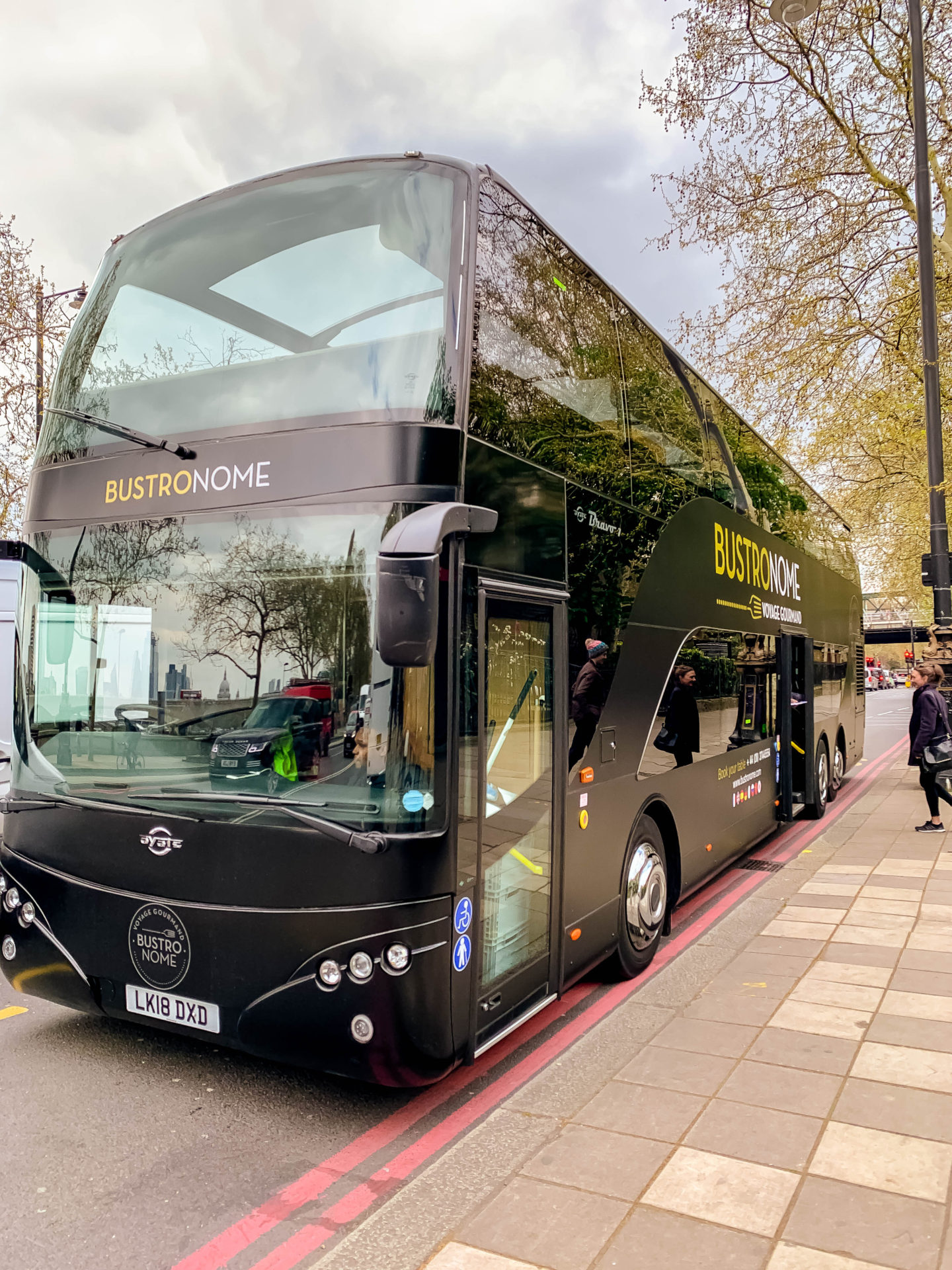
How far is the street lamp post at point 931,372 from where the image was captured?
1171 centimetres

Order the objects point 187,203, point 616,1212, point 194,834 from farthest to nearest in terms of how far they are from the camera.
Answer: point 187,203
point 194,834
point 616,1212

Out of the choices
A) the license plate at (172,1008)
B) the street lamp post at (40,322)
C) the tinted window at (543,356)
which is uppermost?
the street lamp post at (40,322)

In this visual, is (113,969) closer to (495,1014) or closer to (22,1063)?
(22,1063)

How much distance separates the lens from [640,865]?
588 cm

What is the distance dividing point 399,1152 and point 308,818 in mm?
1388

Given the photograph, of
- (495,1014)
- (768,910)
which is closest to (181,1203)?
(495,1014)

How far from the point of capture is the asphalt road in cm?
308

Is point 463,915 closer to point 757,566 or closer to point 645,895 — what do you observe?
point 645,895

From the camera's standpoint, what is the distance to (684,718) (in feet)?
21.6

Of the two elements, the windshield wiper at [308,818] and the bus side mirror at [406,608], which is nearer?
the bus side mirror at [406,608]

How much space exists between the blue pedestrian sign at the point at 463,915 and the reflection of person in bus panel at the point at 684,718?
2805 mm

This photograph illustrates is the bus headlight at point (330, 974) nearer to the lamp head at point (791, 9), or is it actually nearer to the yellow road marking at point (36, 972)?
the yellow road marking at point (36, 972)

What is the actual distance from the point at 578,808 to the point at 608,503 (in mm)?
1730

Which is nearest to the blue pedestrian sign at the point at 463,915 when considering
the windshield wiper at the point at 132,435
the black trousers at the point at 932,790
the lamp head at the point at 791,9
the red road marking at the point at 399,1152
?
the red road marking at the point at 399,1152
